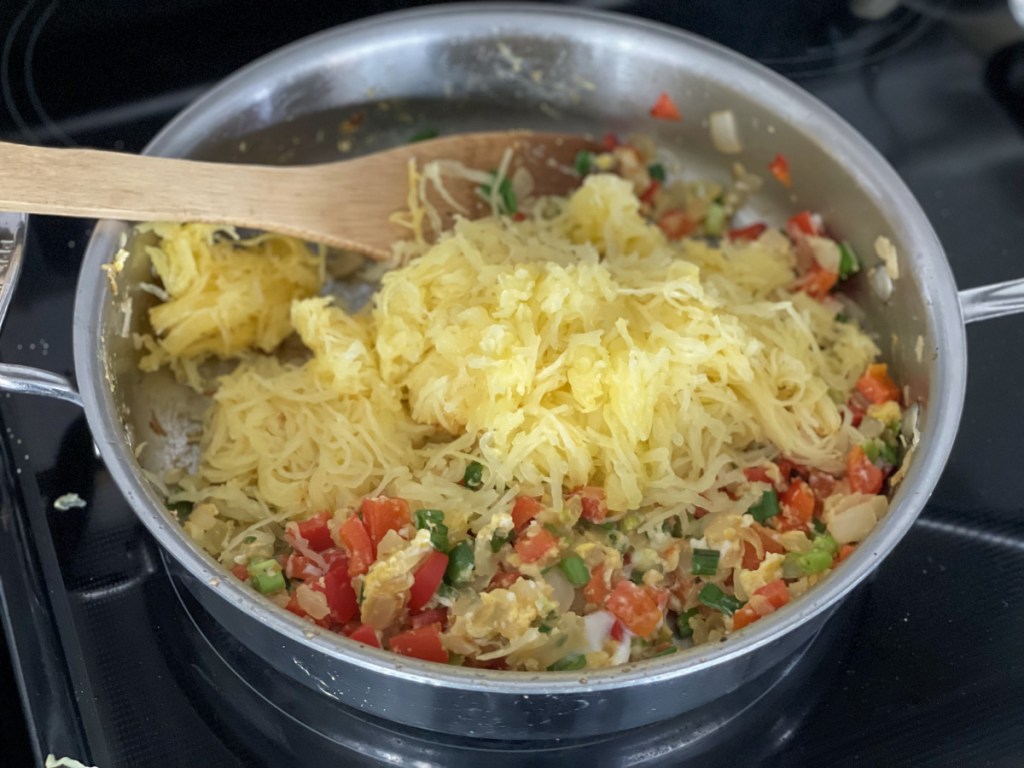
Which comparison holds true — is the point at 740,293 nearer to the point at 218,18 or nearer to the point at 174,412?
the point at 174,412

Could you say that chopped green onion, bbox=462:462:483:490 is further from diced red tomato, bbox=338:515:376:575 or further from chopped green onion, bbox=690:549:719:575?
chopped green onion, bbox=690:549:719:575

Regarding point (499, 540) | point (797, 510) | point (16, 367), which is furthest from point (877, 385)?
point (16, 367)

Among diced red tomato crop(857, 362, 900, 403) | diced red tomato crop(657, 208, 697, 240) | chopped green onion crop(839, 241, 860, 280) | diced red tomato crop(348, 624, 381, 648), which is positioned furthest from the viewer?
diced red tomato crop(657, 208, 697, 240)

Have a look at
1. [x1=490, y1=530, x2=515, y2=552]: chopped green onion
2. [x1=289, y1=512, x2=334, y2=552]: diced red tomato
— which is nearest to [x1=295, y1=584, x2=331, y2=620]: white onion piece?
[x1=289, y1=512, x2=334, y2=552]: diced red tomato

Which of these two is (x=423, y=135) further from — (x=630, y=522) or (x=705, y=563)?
(x=705, y=563)

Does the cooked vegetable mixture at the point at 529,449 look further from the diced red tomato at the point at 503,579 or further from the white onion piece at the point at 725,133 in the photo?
the white onion piece at the point at 725,133

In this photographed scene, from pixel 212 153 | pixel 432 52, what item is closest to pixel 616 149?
pixel 432 52
